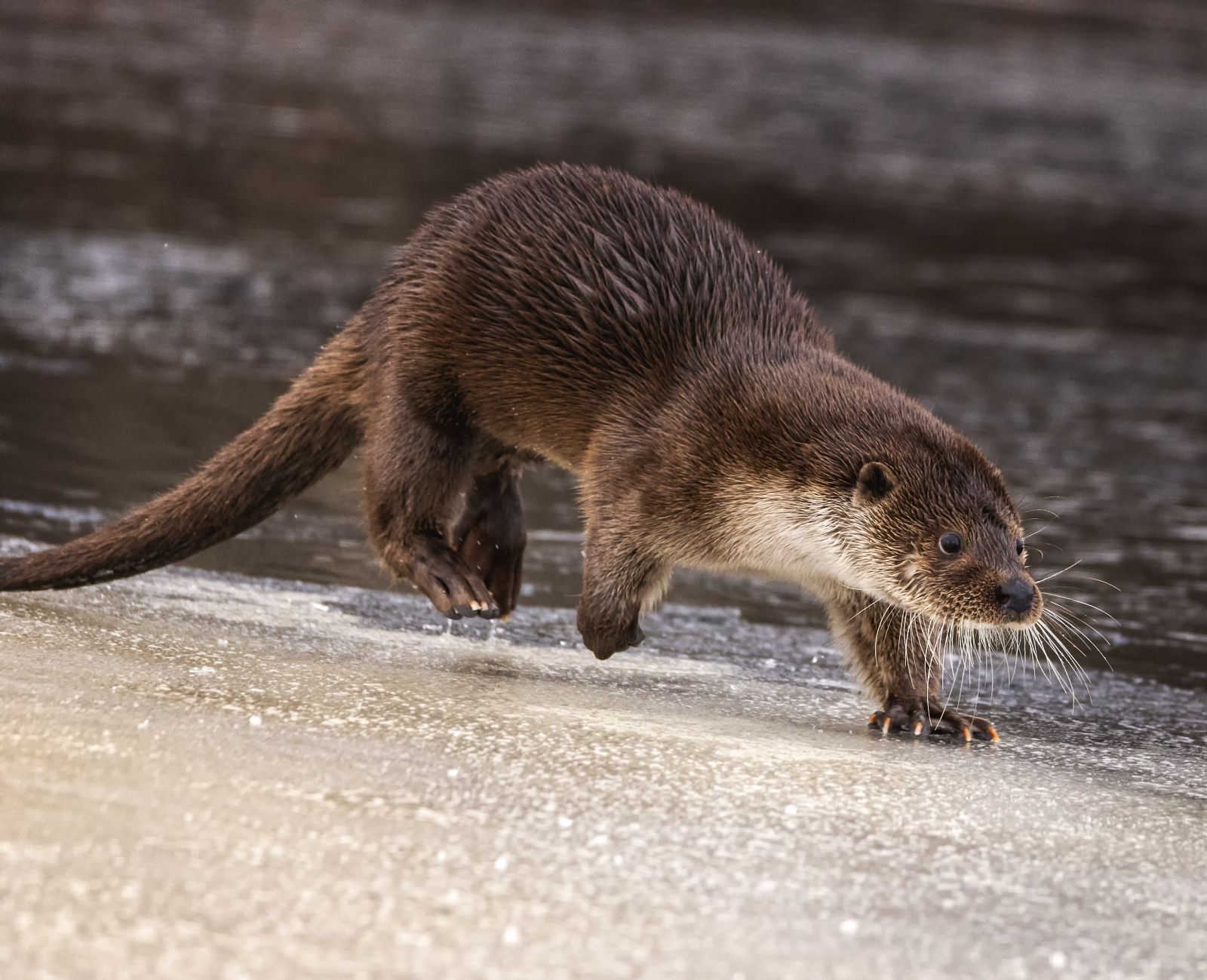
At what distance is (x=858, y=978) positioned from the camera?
6.11 feet

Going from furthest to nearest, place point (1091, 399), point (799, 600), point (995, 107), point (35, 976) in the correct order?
point (995, 107)
point (1091, 399)
point (799, 600)
point (35, 976)

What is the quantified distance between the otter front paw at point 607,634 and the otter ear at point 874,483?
17.7 inches

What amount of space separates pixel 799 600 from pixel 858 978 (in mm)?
2337

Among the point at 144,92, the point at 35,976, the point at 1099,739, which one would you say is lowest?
the point at 35,976

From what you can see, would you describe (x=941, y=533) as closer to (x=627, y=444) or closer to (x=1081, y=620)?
(x=627, y=444)

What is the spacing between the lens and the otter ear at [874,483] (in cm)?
287

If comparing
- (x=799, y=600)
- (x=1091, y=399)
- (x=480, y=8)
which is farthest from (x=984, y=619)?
(x=480, y=8)

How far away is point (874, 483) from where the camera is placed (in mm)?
2893

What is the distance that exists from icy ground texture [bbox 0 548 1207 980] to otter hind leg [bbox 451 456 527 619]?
0.42 meters

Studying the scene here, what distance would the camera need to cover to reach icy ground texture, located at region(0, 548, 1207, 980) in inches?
72.8

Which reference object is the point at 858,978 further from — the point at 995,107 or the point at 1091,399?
the point at 995,107

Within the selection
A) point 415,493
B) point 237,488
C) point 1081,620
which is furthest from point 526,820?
point 1081,620

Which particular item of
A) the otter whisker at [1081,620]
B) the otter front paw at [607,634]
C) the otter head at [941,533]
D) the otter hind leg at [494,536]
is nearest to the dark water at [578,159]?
the otter whisker at [1081,620]

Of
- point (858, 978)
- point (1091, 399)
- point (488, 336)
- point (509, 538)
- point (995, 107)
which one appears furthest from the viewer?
point (995, 107)
